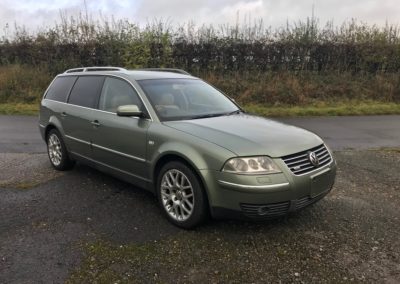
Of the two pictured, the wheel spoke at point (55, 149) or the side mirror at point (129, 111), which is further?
the wheel spoke at point (55, 149)

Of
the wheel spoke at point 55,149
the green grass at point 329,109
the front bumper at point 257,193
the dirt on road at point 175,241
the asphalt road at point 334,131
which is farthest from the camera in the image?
the green grass at point 329,109

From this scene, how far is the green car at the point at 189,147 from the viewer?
3.87 meters

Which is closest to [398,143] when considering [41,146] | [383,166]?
[383,166]

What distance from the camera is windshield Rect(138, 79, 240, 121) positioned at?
4879 millimetres

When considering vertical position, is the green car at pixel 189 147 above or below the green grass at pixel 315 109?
above

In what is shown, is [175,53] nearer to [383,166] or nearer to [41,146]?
[41,146]

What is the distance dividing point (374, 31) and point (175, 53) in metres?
8.04

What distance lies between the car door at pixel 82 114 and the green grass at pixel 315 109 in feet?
25.7

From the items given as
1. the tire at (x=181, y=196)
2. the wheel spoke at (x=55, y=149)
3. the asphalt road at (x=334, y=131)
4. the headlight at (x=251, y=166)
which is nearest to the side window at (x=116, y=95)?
the tire at (x=181, y=196)

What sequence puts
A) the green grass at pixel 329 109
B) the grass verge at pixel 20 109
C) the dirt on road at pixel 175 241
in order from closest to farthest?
1. the dirt on road at pixel 175 241
2. the green grass at pixel 329 109
3. the grass verge at pixel 20 109

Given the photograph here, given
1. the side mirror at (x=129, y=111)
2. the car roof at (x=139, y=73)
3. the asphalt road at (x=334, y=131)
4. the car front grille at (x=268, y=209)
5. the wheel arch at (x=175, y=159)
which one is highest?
the car roof at (x=139, y=73)

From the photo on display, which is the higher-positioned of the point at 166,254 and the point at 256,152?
the point at 256,152

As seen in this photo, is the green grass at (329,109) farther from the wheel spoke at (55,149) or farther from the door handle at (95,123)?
the door handle at (95,123)

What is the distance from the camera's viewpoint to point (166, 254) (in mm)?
3807
